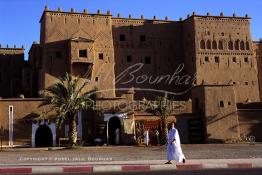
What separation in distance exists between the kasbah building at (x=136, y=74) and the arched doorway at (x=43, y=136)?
0.09 m

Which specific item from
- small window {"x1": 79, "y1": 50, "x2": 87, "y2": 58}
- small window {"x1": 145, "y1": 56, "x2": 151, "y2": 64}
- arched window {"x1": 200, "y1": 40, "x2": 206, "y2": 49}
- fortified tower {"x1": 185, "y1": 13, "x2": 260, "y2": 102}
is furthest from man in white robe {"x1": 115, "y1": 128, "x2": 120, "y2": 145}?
arched window {"x1": 200, "y1": 40, "x2": 206, "y2": 49}

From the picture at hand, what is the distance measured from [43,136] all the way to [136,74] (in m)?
12.2

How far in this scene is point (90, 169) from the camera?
45.1 feet

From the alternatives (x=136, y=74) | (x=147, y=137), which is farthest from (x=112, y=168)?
(x=136, y=74)

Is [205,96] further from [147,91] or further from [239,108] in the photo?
[147,91]

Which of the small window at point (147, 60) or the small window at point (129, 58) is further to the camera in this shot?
the small window at point (147, 60)

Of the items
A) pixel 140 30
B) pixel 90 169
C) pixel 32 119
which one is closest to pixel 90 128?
pixel 32 119

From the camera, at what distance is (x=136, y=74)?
4484cm

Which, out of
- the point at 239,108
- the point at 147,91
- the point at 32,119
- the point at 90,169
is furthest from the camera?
the point at 147,91

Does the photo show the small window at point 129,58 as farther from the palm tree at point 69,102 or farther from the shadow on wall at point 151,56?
the palm tree at point 69,102

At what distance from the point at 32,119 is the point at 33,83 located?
10185 millimetres

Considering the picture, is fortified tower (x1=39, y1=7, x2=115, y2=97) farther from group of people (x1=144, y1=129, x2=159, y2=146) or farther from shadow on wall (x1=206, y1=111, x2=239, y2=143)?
shadow on wall (x1=206, y1=111, x2=239, y2=143)

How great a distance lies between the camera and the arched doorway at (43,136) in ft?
119

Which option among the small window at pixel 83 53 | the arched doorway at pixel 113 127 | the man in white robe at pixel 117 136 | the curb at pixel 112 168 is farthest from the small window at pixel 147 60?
the curb at pixel 112 168
